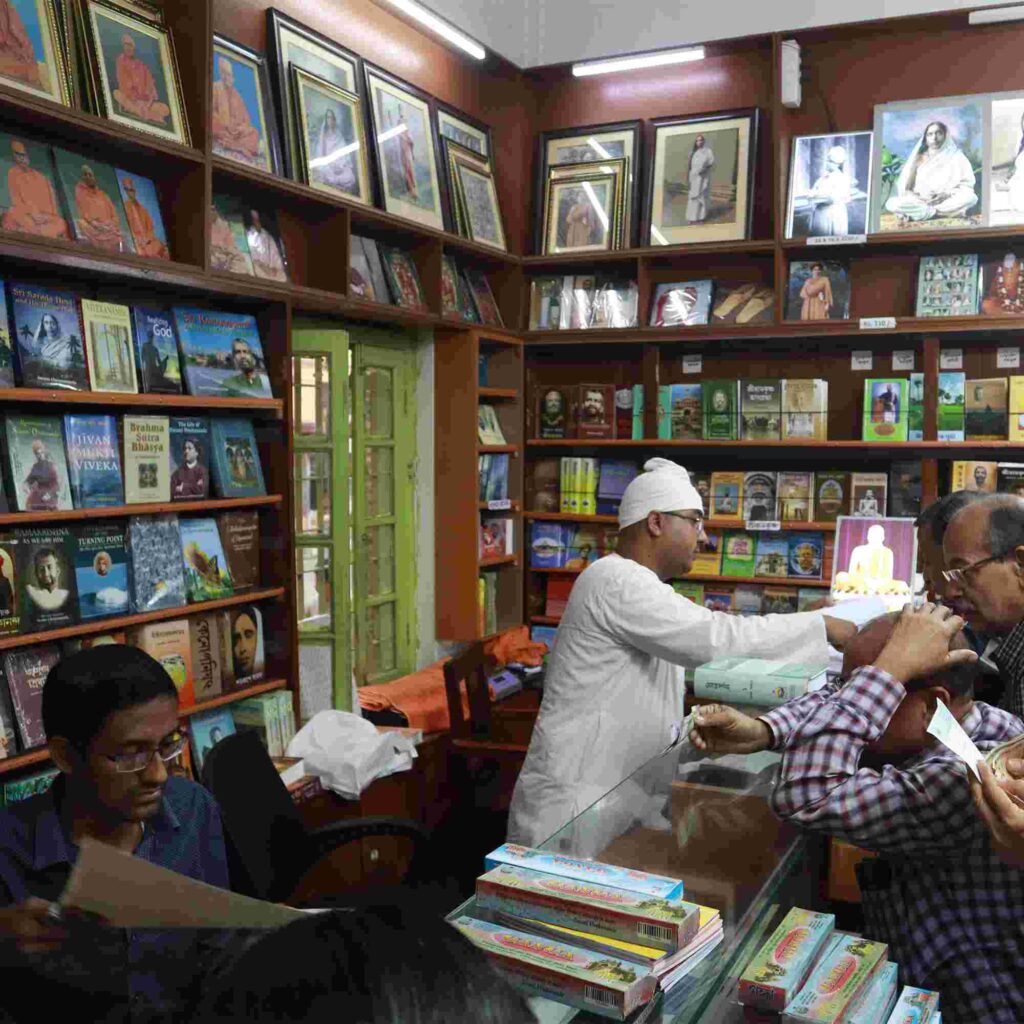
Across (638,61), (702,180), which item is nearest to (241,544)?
(702,180)

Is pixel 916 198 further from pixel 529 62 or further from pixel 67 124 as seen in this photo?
pixel 67 124

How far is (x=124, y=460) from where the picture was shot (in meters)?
3.01

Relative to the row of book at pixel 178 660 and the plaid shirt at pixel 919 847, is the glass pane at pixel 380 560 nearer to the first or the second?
the row of book at pixel 178 660

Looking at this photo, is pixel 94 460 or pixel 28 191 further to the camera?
pixel 94 460

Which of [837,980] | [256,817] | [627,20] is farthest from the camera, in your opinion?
[627,20]

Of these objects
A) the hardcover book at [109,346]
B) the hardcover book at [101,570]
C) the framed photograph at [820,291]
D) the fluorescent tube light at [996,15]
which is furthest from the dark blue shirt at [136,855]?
the fluorescent tube light at [996,15]

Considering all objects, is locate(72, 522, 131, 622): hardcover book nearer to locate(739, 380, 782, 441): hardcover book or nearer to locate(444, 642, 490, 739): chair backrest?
locate(444, 642, 490, 739): chair backrest

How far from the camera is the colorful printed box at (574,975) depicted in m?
1.10

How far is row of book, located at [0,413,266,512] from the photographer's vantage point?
8.91ft

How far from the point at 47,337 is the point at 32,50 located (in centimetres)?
76

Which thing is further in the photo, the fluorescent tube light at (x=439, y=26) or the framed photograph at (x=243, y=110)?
the fluorescent tube light at (x=439, y=26)

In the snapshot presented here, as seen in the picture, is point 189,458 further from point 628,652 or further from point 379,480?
point 628,652

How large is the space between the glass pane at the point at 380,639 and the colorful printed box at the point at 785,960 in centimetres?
331

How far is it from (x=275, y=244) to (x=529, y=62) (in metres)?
2.06
